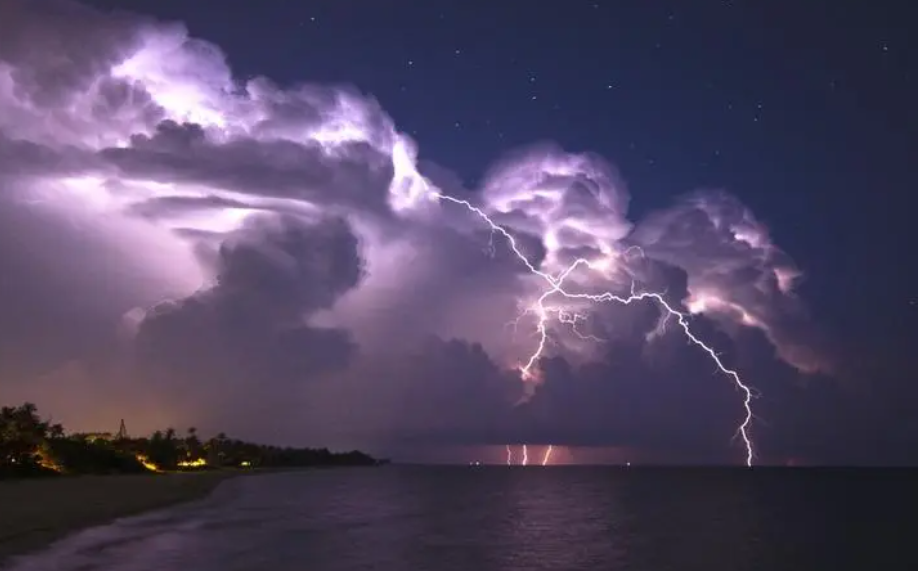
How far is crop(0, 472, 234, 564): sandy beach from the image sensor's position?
30.0 m

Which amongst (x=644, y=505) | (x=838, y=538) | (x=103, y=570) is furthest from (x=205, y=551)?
(x=644, y=505)

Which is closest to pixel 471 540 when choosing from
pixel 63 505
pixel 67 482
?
pixel 63 505

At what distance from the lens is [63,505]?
143 ft

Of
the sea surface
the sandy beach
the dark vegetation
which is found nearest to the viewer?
the sea surface

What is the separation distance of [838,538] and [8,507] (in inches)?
1671

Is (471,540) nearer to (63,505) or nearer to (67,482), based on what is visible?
(63,505)

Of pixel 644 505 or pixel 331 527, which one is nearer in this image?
pixel 331 527

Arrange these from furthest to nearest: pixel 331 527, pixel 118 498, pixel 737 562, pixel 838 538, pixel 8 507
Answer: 1. pixel 118 498
2. pixel 838 538
3. pixel 331 527
4. pixel 8 507
5. pixel 737 562

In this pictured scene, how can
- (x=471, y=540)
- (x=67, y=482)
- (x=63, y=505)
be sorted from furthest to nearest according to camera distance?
1. (x=67, y=482)
2. (x=63, y=505)
3. (x=471, y=540)

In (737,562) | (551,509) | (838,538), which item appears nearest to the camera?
Result: (737,562)

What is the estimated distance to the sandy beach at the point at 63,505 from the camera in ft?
98.6

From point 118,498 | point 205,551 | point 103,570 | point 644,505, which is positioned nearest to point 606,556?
point 205,551

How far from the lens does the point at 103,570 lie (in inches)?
950

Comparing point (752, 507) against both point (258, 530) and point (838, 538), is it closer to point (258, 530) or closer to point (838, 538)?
point (838, 538)
